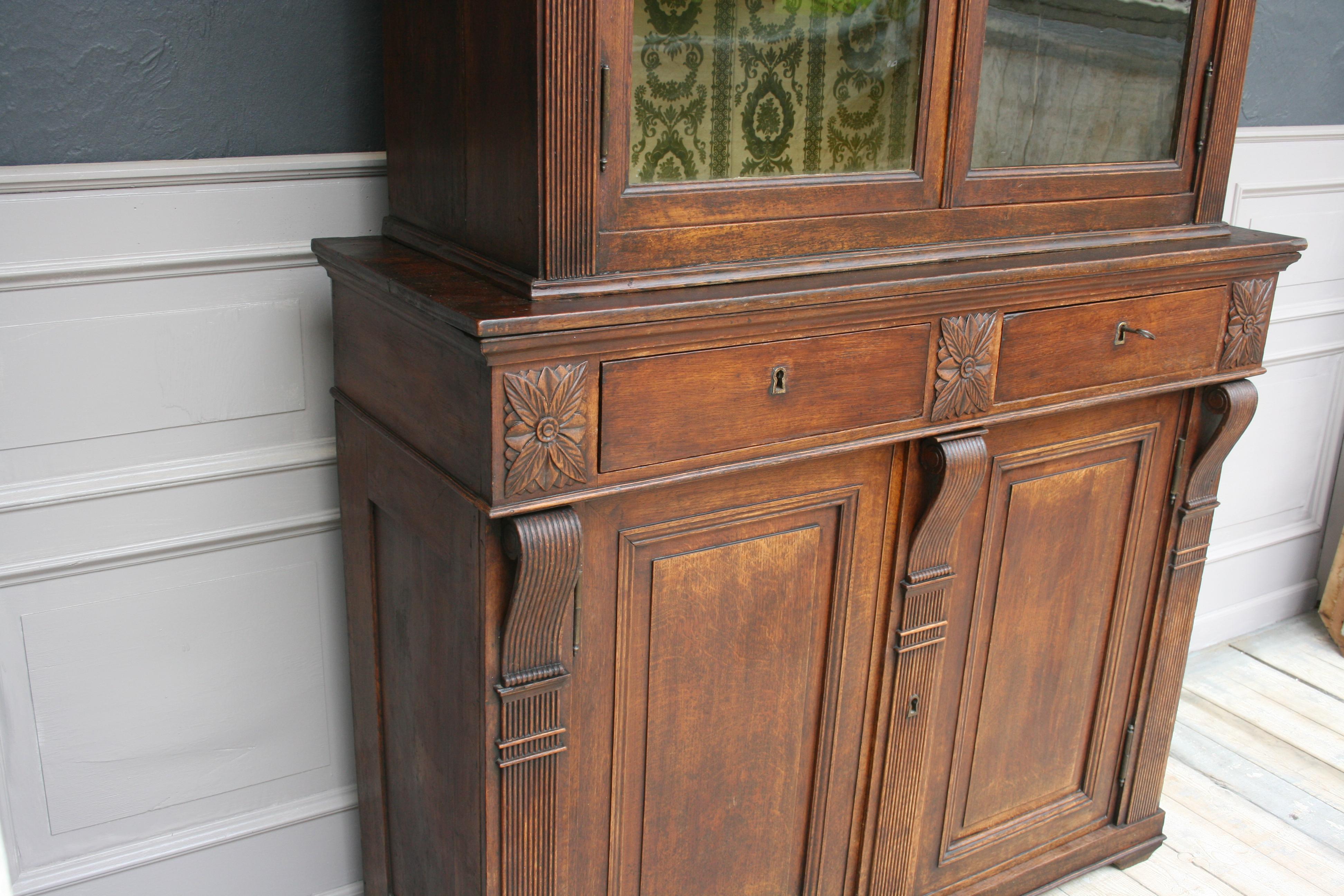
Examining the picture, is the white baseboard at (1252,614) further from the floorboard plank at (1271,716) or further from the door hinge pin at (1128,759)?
the door hinge pin at (1128,759)

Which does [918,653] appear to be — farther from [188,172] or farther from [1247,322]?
[188,172]

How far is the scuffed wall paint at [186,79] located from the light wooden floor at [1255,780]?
1.93m

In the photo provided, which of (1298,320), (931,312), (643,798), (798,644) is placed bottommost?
(643,798)

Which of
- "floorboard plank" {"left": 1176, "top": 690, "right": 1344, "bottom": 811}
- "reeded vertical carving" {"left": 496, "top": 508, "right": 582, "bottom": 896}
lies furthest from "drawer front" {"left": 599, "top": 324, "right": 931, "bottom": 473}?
"floorboard plank" {"left": 1176, "top": 690, "right": 1344, "bottom": 811}

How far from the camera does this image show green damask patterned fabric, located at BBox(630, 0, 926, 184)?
1.33 m

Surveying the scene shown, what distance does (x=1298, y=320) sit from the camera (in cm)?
288

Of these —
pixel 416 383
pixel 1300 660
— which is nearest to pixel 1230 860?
pixel 1300 660

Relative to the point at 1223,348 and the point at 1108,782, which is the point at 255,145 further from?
the point at 1108,782

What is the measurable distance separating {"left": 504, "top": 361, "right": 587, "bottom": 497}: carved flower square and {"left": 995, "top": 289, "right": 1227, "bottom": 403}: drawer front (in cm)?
70

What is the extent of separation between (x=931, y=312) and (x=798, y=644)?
512 millimetres

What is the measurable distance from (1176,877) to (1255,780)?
452mm

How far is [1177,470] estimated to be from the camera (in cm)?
198

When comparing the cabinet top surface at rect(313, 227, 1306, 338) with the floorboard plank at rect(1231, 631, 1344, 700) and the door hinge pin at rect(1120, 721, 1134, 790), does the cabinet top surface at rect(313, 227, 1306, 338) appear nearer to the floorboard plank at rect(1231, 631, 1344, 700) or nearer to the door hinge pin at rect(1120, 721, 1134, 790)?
the door hinge pin at rect(1120, 721, 1134, 790)

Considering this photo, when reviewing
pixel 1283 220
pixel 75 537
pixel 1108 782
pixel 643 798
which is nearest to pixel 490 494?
pixel 643 798
